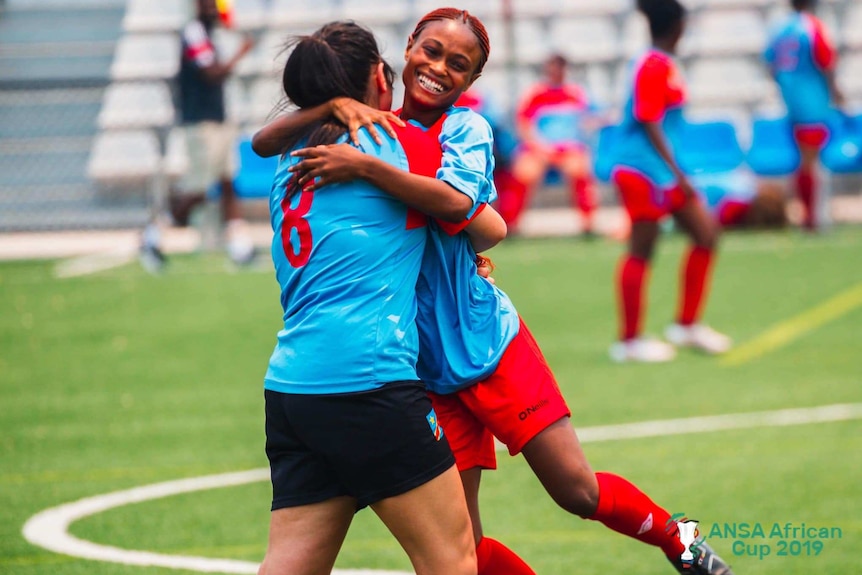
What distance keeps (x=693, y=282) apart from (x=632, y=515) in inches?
216

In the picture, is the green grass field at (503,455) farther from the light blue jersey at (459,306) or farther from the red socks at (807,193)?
the red socks at (807,193)

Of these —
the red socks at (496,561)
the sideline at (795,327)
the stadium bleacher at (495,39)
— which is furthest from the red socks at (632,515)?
the stadium bleacher at (495,39)

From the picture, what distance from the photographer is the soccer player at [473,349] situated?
3770 mm

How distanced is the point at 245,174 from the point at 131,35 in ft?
18.7

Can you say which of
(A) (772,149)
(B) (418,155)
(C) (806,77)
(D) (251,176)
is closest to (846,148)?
(A) (772,149)

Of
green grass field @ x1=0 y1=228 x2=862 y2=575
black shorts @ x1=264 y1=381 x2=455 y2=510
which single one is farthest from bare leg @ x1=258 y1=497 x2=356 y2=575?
green grass field @ x1=0 y1=228 x2=862 y2=575

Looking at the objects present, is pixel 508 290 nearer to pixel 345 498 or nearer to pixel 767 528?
pixel 767 528

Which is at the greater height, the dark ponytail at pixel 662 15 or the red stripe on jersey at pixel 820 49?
the dark ponytail at pixel 662 15

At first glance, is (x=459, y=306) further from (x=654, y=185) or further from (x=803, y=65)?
(x=803, y=65)

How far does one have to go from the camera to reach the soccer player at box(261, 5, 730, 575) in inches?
148

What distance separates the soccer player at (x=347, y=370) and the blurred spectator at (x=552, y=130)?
44.5ft

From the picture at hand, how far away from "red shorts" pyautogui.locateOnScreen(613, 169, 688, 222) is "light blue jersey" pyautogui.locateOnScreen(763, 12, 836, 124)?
22.5ft

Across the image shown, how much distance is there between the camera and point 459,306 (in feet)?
12.5

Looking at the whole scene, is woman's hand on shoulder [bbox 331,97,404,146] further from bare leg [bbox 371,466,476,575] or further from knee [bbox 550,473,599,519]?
knee [bbox 550,473,599,519]
